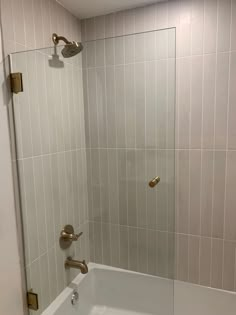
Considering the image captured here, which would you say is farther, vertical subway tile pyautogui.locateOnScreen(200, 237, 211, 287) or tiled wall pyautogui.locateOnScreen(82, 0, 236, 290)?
vertical subway tile pyautogui.locateOnScreen(200, 237, 211, 287)

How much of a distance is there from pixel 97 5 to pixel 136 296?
2.03 m

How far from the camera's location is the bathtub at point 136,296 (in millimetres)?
1594

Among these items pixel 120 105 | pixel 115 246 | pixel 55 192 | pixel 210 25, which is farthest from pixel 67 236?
pixel 210 25

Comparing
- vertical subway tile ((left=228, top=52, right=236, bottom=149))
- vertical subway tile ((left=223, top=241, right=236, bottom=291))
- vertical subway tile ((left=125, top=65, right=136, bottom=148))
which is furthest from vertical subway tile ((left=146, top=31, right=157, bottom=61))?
vertical subway tile ((left=223, top=241, right=236, bottom=291))

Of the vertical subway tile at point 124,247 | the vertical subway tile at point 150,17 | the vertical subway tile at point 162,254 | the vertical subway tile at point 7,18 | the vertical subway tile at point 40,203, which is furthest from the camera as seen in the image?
the vertical subway tile at point 124,247

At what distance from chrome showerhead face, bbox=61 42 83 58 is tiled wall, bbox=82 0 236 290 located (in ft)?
0.98

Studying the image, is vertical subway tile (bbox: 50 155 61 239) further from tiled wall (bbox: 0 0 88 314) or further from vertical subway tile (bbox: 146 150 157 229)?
vertical subway tile (bbox: 146 150 157 229)

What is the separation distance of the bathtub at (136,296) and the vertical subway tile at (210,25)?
5.13ft

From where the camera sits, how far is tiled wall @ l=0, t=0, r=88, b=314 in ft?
4.05

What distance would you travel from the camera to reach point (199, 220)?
1.59 meters

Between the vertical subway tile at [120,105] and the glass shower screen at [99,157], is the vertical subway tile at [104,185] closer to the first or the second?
the glass shower screen at [99,157]

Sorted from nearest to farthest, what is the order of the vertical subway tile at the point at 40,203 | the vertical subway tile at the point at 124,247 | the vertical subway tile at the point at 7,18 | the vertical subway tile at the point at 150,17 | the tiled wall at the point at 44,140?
the vertical subway tile at the point at 7,18 < the tiled wall at the point at 44,140 < the vertical subway tile at the point at 40,203 < the vertical subway tile at the point at 150,17 < the vertical subway tile at the point at 124,247

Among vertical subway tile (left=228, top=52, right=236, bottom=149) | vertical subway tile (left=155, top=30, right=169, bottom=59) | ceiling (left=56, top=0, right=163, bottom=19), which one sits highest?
ceiling (left=56, top=0, right=163, bottom=19)

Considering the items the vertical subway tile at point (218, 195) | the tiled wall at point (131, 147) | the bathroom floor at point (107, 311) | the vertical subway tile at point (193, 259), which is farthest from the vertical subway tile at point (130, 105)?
the bathroom floor at point (107, 311)
